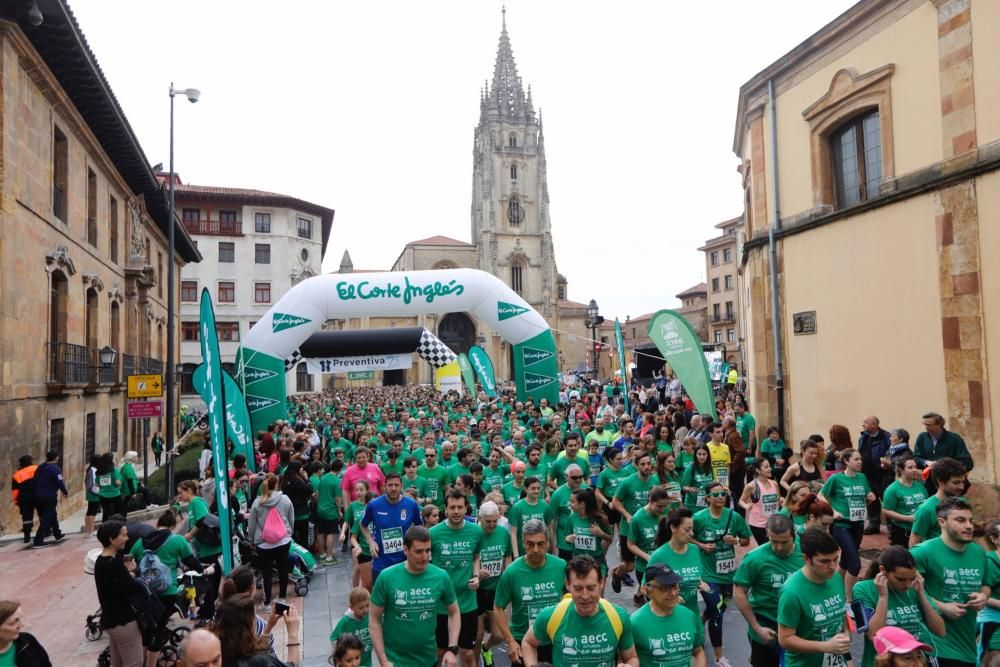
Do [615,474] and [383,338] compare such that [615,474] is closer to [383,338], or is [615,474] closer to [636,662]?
[636,662]

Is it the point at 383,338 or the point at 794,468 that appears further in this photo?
the point at 383,338

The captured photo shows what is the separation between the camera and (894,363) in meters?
11.1

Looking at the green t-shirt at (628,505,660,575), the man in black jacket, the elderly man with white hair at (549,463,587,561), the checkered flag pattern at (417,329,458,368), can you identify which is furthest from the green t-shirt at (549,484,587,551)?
the checkered flag pattern at (417,329,458,368)

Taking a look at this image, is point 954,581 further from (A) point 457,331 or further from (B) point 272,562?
(A) point 457,331

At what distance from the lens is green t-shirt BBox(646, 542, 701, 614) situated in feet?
17.1

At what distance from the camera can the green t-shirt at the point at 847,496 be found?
6.86 meters

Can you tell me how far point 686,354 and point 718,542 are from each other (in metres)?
5.64

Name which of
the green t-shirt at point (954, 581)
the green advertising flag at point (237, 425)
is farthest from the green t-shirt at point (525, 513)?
the green advertising flag at point (237, 425)

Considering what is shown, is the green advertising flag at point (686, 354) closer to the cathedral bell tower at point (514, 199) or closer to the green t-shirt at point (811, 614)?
the green t-shirt at point (811, 614)

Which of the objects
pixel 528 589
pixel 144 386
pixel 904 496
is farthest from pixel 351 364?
pixel 528 589

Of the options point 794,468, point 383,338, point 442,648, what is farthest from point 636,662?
point 383,338

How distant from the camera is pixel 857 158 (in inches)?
494

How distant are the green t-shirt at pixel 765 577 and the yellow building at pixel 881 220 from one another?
253 inches

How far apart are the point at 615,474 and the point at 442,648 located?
11.2 feet
